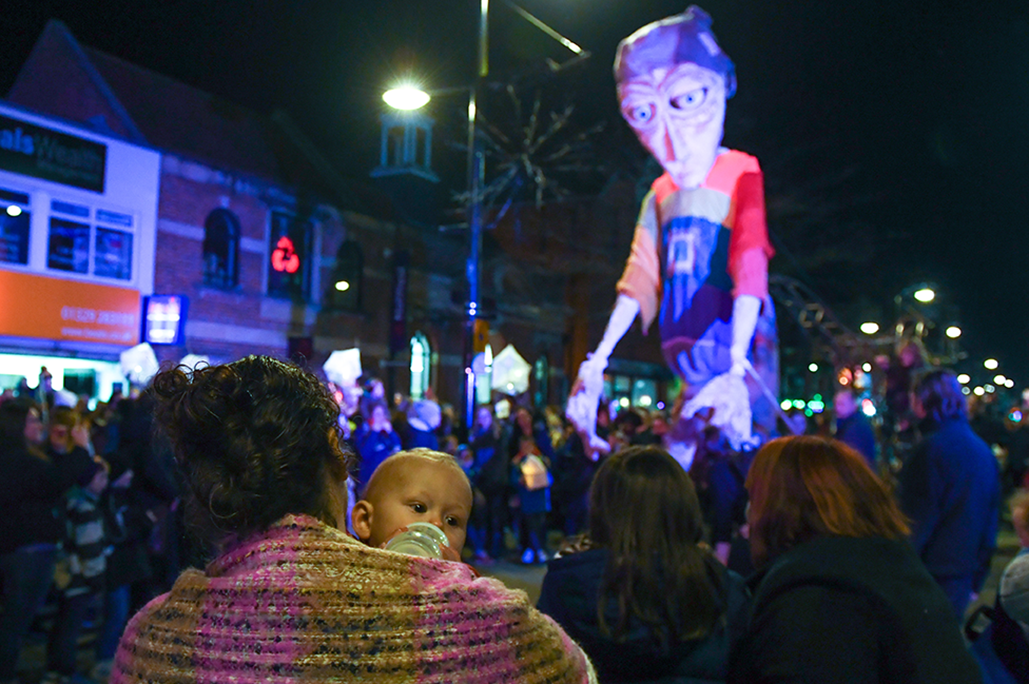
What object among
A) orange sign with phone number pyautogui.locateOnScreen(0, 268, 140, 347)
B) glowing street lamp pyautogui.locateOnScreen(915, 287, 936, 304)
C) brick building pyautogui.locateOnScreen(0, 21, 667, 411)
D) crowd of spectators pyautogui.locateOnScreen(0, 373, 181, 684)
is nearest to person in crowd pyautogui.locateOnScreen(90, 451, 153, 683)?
crowd of spectators pyautogui.locateOnScreen(0, 373, 181, 684)

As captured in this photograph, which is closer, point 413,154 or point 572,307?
point 413,154

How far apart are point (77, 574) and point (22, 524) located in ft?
1.75

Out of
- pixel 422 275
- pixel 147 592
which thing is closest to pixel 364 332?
pixel 422 275

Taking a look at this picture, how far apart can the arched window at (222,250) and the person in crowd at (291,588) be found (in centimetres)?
1867

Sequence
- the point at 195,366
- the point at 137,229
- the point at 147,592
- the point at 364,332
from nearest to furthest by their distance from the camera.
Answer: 1. the point at 195,366
2. the point at 147,592
3. the point at 137,229
4. the point at 364,332

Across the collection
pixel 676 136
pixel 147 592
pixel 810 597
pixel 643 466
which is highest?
pixel 676 136

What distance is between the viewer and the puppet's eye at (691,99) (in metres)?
8.49

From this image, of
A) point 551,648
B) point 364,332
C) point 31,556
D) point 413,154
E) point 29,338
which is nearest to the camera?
point 551,648

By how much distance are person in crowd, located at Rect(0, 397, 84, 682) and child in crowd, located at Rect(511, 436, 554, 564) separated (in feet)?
18.3

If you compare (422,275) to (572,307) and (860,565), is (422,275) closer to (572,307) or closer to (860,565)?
(572,307)

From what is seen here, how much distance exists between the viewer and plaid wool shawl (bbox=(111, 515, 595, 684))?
1059mm

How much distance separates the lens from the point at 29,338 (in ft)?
50.8

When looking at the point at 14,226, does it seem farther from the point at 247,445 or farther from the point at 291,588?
the point at 291,588

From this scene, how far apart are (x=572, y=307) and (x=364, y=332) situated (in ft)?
29.1
